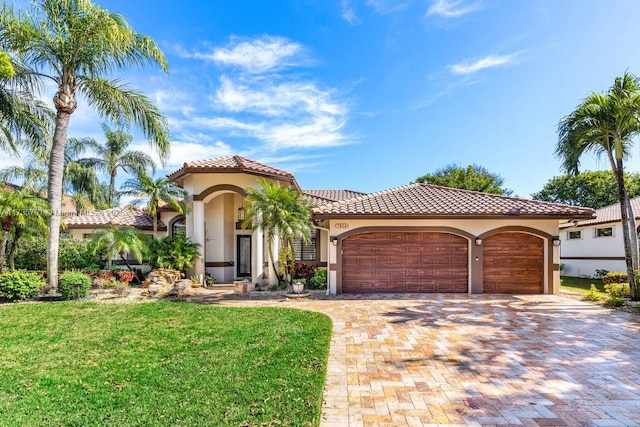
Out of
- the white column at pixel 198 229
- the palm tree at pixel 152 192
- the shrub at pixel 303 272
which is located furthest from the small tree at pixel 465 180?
the palm tree at pixel 152 192

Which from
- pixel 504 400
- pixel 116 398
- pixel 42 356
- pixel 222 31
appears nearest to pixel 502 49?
pixel 222 31

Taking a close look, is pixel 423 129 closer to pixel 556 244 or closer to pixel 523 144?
pixel 523 144

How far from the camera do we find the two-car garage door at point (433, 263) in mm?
13133

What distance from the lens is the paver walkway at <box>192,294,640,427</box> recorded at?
13.1 ft

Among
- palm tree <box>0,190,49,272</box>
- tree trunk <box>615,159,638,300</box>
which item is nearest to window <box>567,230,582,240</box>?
tree trunk <box>615,159,638,300</box>

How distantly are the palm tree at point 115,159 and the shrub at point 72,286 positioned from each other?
56.2 feet

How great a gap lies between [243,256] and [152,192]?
5.74 metres

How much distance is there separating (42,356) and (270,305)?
20.4ft

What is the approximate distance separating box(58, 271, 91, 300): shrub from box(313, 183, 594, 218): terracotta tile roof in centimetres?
918

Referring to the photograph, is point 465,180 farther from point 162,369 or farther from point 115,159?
point 162,369

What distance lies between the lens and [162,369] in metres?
5.26

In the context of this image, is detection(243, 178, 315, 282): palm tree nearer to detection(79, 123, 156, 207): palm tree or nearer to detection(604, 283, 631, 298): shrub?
detection(604, 283, 631, 298): shrub

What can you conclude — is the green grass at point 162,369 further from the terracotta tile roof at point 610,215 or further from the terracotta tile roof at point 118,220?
the terracotta tile roof at point 610,215

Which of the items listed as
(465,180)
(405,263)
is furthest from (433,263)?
(465,180)
